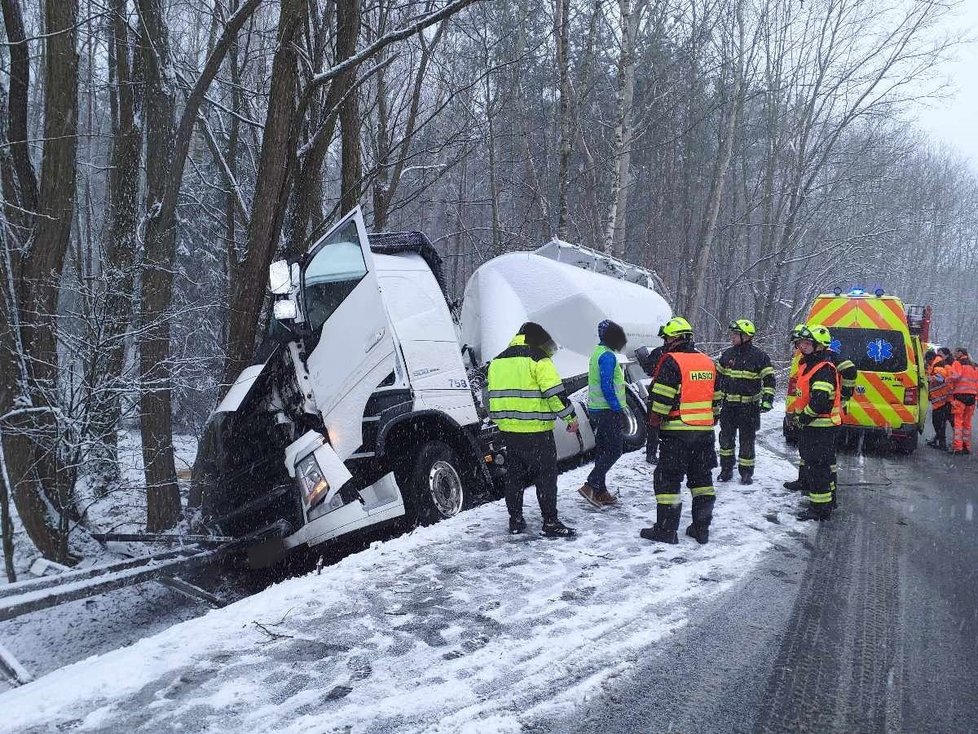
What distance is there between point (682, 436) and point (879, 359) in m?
6.10

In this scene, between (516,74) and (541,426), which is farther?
(516,74)

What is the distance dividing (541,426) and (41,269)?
470cm

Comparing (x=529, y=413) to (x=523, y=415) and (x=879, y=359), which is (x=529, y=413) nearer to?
(x=523, y=415)

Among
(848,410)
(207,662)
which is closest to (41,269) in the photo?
(207,662)

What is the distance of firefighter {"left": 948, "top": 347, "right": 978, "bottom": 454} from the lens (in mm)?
10609

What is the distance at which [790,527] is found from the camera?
5957 millimetres

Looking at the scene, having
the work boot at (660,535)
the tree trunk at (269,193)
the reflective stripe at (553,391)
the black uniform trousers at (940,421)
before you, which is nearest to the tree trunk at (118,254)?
the tree trunk at (269,193)

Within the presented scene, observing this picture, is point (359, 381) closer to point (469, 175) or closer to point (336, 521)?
point (336, 521)

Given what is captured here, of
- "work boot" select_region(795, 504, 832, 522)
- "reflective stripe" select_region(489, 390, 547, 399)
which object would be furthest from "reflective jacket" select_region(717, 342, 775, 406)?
"reflective stripe" select_region(489, 390, 547, 399)

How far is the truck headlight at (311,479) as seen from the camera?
4.77 meters

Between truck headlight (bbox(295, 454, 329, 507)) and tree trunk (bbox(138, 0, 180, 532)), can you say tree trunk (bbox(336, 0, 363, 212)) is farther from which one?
truck headlight (bbox(295, 454, 329, 507))

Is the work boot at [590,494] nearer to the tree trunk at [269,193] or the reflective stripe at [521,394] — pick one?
the reflective stripe at [521,394]

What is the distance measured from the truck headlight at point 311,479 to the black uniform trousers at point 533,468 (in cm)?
147

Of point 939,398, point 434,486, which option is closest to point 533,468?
point 434,486
